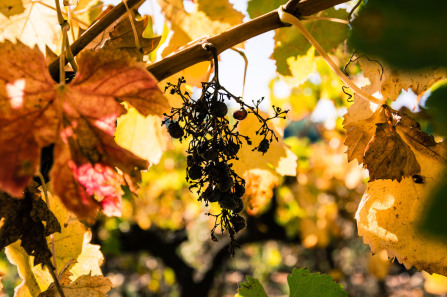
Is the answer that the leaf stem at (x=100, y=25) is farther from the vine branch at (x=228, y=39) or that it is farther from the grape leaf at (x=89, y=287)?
the grape leaf at (x=89, y=287)

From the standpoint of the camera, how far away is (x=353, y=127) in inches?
35.9

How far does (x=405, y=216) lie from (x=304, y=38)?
0.72 meters

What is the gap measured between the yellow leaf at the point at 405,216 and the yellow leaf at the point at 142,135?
621 mm

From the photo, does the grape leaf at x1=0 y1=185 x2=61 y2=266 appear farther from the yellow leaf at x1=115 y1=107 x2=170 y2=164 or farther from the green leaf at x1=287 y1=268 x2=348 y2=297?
the green leaf at x1=287 y1=268 x2=348 y2=297

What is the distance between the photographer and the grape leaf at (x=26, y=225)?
694 millimetres

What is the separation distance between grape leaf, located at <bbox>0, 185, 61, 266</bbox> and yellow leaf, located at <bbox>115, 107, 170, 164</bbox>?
525mm

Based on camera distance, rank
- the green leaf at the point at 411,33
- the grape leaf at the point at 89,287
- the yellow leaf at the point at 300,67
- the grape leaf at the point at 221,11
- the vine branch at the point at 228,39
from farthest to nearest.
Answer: the yellow leaf at the point at 300,67, the grape leaf at the point at 221,11, the grape leaf at the point at 89,287, the vine branch at the point at 228,39, the green leaf at the point at 411,33

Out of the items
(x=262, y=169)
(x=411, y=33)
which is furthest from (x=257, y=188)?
(x=411, y=33)

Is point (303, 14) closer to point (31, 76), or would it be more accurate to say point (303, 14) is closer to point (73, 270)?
point (31, 76)

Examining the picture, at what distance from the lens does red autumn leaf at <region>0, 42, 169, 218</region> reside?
608 millimetres

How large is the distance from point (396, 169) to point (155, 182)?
19.1 ft

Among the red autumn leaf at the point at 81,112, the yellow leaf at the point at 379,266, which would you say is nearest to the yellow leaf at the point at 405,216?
the red autumn leaf at the point at 81,112

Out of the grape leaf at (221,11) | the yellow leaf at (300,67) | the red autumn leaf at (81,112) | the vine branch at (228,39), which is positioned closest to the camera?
the red autumn leaf at (81,112)

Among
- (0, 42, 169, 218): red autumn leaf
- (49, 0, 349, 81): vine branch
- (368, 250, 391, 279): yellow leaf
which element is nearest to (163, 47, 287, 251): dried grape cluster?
(49, 0, 349, 81): vine branch
